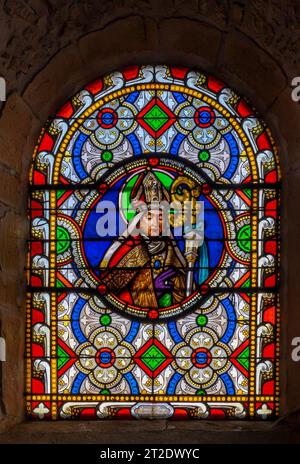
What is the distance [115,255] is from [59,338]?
1.84 ft

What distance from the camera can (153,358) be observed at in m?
4.11

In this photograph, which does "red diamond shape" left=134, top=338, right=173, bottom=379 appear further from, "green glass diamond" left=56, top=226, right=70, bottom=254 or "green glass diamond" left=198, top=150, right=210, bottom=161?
"green glass diamond" left=198, top=150, right=210, bottom=161

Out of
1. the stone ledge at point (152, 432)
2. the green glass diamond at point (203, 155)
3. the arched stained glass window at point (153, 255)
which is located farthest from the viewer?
the green glass diamond at point (203, 155)

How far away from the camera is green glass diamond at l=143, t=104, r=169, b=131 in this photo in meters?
4.23

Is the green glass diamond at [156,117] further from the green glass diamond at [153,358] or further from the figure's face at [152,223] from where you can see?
the green glass diamond at [153,358]

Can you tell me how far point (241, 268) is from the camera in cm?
414

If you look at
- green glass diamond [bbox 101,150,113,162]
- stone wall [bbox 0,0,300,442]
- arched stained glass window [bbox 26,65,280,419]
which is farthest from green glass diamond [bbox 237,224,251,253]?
green glass diamond [bbox 101,150,113,162]

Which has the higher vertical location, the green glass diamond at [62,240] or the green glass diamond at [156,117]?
the green glass diamond at [156,117]

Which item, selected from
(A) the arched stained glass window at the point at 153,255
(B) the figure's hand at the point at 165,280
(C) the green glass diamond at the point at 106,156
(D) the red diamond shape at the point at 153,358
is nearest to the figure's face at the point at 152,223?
(A) the arched stained glass window at the point at 153,255

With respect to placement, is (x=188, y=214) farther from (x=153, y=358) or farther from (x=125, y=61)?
(x=125, y=61)

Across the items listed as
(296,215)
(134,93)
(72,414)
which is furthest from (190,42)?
(72,414)

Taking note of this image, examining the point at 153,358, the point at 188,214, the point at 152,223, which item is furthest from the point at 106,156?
the point at 153,358

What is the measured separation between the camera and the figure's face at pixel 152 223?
418 centimetres

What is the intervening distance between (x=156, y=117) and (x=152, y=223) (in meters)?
0.61
